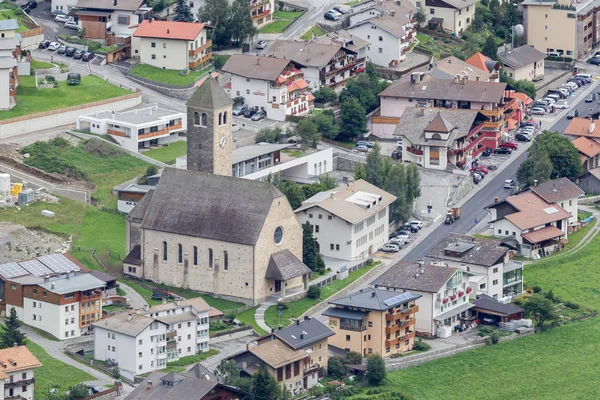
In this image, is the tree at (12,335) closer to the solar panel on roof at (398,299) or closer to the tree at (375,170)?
the solar panel on roof at (398,299)

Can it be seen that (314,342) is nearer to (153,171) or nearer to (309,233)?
(309,233)

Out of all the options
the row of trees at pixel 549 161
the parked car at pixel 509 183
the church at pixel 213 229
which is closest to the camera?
the church at pixel 213 229

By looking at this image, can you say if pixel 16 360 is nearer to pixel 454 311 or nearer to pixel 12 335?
pixel 12 335

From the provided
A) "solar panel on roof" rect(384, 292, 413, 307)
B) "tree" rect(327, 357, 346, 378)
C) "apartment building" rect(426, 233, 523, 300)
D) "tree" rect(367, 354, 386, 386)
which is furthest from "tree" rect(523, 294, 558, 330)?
"tree" rect(327, 357, 346, 378)

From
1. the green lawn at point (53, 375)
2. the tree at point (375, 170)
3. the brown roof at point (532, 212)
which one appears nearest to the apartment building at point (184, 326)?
the green lawn at point (53, 375)

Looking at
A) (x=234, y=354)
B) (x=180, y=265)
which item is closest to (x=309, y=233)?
(x=180, y=265)

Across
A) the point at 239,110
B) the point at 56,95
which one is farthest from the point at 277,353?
the point at 239,110
